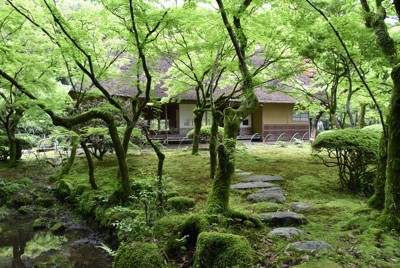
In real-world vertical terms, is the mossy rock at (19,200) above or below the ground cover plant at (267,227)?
below

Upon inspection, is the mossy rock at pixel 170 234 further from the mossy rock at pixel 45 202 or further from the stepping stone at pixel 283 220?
the mossy rock at pixel 45 202

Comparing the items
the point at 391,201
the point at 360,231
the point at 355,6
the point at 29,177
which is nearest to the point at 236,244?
the point at 360,231

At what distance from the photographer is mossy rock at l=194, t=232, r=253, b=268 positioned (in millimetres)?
3045

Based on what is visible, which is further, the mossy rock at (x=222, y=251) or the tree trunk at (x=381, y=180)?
the tree trunk at (x=381, y=180)

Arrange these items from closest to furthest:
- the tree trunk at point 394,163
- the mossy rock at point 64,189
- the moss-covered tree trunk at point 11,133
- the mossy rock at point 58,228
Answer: the tree trunk at point 394,163, the mossy rock at point 58,228, the mossy rock at point 64,189, the moss-covered tree trunk at point 11,133

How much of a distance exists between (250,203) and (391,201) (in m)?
2.35

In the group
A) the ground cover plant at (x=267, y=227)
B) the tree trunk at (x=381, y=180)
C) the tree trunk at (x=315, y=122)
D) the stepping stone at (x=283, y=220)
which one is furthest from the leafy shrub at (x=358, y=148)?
the tree trunk at (x=315, y=122)

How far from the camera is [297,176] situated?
293 inches

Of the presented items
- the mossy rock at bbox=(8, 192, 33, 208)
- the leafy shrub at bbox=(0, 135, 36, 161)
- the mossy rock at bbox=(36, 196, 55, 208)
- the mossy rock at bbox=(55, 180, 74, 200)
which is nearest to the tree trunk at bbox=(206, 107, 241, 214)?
the mossy rock at bbox=(55, 180, 74, 200)

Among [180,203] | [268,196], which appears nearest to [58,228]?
[180,203]

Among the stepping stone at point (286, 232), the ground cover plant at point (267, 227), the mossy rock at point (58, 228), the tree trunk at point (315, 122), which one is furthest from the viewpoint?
the tree trunk at point (315, 122)

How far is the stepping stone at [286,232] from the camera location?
3726 millimetres

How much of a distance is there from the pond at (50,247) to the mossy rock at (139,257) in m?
1.51

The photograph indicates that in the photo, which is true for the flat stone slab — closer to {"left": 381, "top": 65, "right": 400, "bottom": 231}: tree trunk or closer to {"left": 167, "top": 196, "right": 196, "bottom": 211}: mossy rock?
{"left": 167, "top": 196, "right": 196, "bottom": 211}: mossy rock
